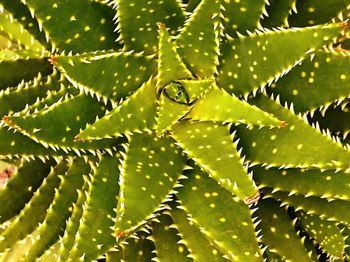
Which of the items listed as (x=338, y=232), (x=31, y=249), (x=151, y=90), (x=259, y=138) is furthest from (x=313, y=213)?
(x=31, y=249)

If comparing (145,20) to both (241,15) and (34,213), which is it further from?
(34,213)

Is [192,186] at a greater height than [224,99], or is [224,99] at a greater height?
[224,99]

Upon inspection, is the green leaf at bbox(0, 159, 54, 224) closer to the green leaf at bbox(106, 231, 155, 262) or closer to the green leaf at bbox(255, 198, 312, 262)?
the green leaf at bbox(106, 231, 155, 262)

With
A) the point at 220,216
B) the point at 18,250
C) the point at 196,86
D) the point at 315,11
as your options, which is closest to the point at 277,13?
the point at 315,11

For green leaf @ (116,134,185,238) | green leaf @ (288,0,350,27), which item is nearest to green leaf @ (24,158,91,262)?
green leaf @ (116,134,185,238)

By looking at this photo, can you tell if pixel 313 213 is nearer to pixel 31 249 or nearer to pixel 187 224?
pixel 187 224

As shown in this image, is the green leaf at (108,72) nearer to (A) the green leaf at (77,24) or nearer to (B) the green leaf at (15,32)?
(A) the green leaf at (77,24)
